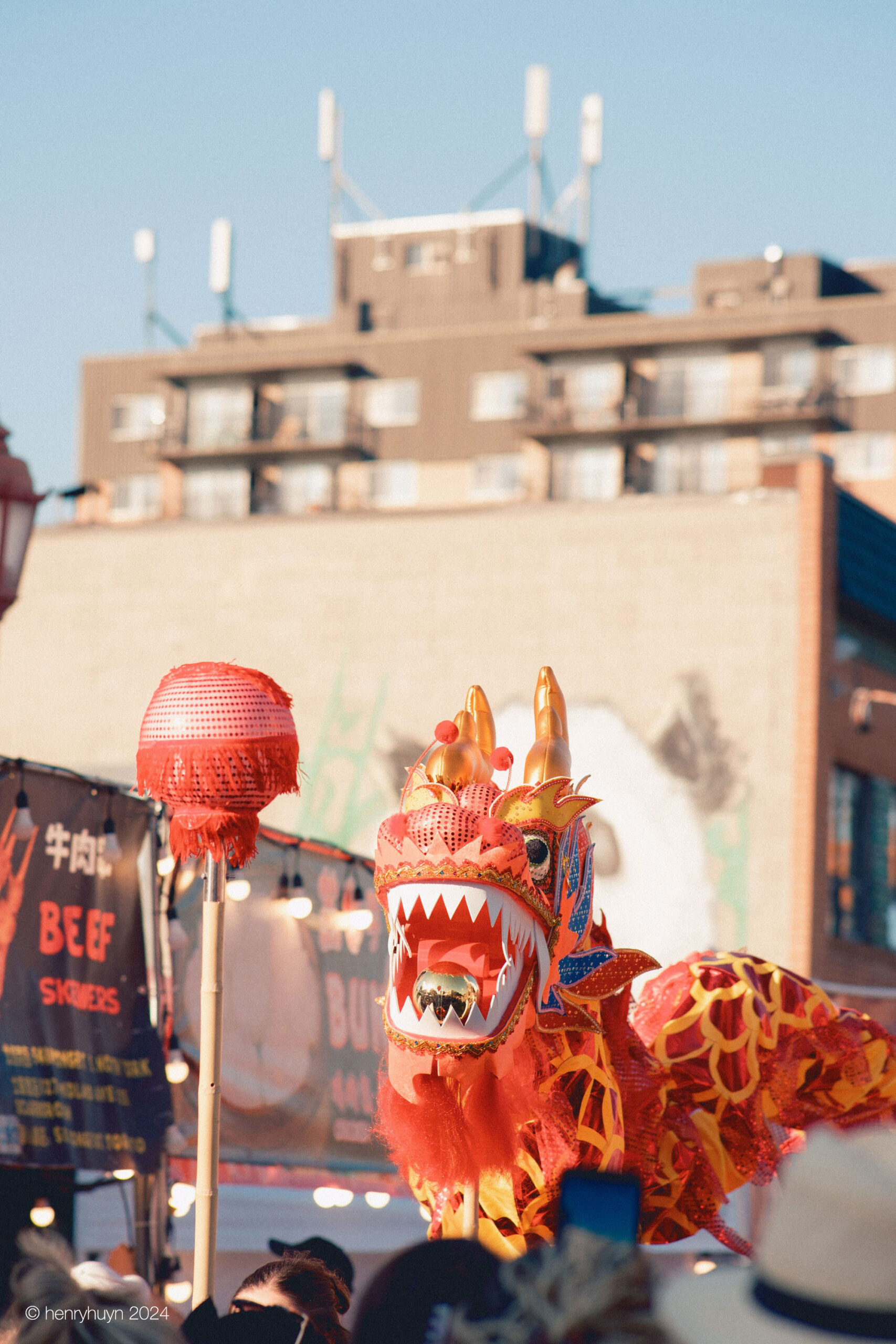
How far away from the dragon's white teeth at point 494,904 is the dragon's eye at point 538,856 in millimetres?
278

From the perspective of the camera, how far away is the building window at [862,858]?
852 inches

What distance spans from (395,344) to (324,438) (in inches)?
138

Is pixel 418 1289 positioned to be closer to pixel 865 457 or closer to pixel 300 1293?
pixel 300 1293

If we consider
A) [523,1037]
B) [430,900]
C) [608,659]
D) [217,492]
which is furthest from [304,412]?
[430,900]

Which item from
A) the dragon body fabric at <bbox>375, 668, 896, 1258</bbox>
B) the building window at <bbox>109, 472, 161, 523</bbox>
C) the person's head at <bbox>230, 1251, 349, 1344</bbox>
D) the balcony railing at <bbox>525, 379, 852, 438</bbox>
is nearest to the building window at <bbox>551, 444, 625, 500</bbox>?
the balcony railing at <bbox>525, 379, 852, 438</bbox>

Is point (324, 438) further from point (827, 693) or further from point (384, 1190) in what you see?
point (384, 1190)

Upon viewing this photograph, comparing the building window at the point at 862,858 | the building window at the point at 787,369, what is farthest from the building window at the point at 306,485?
the building window at the point at 862,858

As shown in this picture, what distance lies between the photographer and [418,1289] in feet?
9.30

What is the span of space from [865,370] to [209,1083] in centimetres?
4919

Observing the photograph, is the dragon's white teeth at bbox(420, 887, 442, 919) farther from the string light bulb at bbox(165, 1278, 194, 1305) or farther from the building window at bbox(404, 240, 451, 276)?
the building window at bbox(404, 240, 451, 276)

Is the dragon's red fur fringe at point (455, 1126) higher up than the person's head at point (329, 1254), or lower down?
higher up

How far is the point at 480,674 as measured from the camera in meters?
22.2

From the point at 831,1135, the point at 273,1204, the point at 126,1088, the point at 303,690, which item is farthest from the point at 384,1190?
the point at 303,690

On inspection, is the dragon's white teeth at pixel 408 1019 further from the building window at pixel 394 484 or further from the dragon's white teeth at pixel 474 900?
the building window at pixel 394 484
